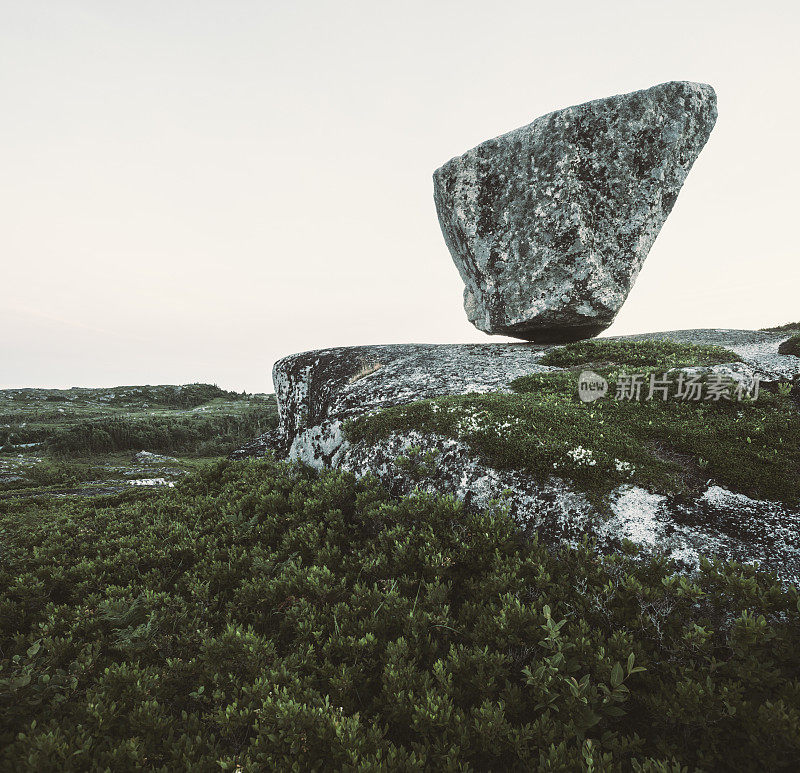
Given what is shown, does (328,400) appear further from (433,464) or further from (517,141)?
(517,141)

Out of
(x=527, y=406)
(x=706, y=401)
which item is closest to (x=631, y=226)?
(x=706, y=401)

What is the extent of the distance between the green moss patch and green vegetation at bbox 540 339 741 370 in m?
2.60

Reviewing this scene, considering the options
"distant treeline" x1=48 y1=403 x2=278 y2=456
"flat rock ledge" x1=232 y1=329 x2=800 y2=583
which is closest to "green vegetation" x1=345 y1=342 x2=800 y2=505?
"flat rock ledge" x1=232 y1=329 x2=800 y2=583

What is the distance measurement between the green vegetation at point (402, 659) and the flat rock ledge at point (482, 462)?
592 millimetres

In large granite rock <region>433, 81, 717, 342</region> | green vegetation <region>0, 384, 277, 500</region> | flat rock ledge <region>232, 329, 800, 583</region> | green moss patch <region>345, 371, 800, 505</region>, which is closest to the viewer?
flat rock ledge <region>232, 329, 800, 583</region>

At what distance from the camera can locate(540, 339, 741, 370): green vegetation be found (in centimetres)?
1063

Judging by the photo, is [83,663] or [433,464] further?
[433,464]

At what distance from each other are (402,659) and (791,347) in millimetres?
13283

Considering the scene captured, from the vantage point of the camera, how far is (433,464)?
6789 mm

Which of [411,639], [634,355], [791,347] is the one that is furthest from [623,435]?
[791,347]

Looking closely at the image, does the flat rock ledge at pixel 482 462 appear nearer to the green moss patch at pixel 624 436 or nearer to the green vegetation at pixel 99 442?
the green moss patch at pixel 624 436

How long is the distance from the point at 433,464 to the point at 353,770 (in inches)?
174

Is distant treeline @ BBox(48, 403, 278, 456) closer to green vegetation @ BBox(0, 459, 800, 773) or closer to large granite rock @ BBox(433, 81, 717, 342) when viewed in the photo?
large granite rock @ BBox(433, 81, 717, 342)

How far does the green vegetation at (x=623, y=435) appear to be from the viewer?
5.67 metres
